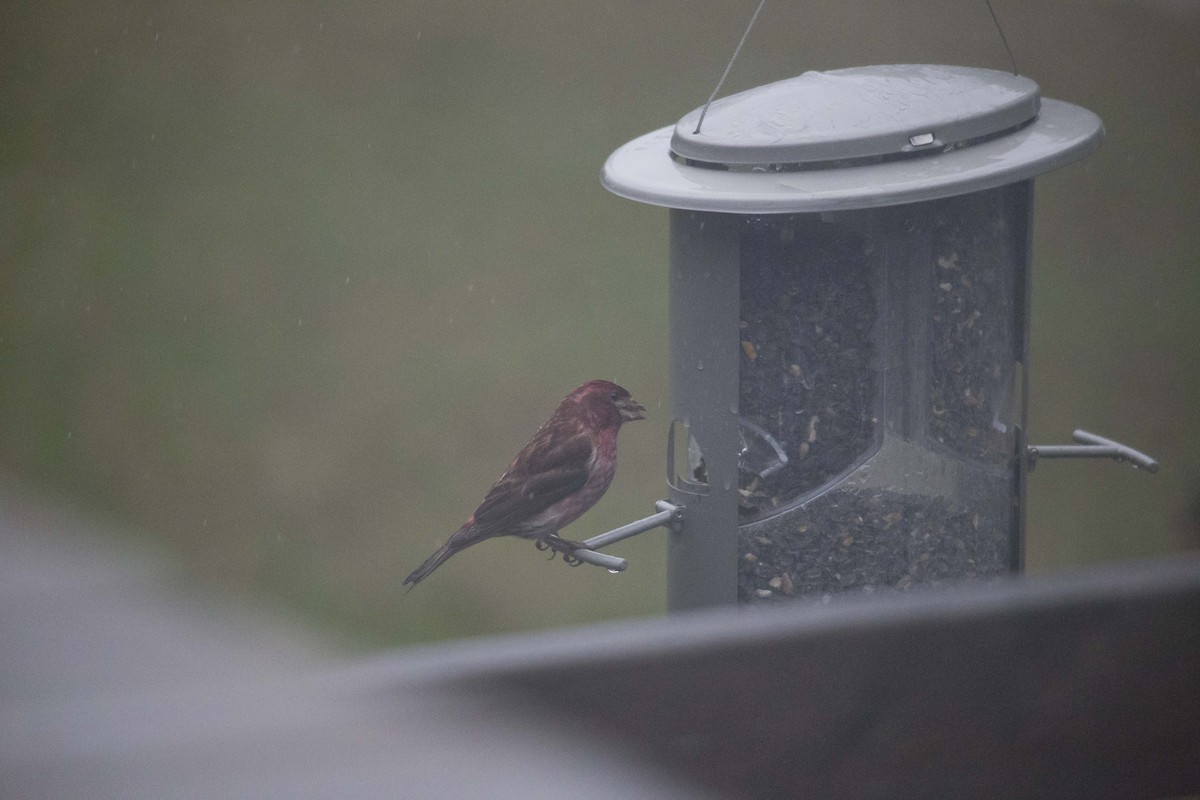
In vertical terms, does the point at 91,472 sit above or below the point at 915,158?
below

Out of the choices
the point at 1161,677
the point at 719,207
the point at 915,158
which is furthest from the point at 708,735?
the point at 915,158

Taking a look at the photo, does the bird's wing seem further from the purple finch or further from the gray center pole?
the gray center pole

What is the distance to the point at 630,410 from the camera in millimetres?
2482

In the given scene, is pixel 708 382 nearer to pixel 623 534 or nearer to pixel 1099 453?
pixel 623 534

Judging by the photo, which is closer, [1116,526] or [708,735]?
[708,735]

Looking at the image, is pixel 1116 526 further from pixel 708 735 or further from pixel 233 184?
pixel 708 735

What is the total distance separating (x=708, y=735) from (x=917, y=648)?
0.12m

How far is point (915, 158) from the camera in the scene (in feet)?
6.22

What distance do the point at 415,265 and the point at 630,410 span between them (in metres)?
4.13

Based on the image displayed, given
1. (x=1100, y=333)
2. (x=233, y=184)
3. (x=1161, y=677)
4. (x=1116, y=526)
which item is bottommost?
(x=1116, y=526)

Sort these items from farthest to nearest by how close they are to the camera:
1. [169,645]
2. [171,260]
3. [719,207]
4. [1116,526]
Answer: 1. [171,260]
2. [1116,526]
3. [719,207]
4. [169,645]

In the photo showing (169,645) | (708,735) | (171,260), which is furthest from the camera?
(171,260)

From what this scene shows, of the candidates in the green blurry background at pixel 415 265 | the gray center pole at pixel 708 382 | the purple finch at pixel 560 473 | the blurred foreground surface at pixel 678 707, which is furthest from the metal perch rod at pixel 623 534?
the green blurry background at pixel 415 265

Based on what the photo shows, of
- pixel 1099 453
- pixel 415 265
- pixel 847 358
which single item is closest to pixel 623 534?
pixel 847 358
